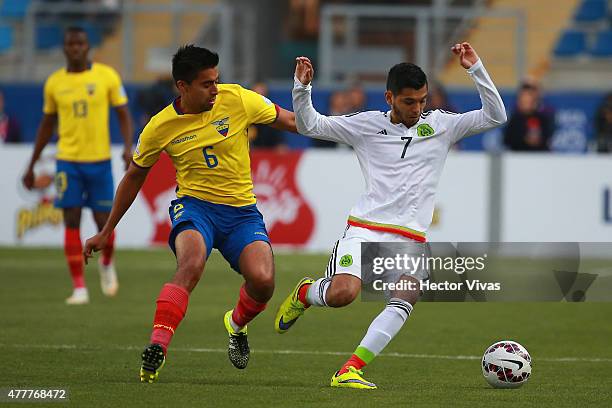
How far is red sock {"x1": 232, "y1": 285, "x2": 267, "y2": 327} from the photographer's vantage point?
8836mm

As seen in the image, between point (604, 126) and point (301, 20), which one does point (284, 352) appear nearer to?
point (604, 126)

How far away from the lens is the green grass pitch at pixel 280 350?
7.81m

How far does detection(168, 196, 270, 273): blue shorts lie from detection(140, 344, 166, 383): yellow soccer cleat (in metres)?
0.87

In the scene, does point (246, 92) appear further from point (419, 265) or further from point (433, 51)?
point (433, 51)

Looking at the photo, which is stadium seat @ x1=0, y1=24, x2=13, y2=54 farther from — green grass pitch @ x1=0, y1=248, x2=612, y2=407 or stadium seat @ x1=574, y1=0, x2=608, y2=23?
stadium seat @ x1=574, y1=0, x2=608, y2=23

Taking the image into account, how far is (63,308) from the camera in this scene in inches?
498

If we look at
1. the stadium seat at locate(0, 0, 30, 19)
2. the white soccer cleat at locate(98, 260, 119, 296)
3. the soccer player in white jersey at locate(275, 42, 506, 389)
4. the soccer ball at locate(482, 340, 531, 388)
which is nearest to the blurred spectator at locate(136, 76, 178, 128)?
the stadium seat at locate(0, 0, 30, 19)

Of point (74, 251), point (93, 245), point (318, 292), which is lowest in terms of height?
point (74, 251)

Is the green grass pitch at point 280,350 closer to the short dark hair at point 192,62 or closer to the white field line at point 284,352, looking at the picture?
the white field line at point 284,352

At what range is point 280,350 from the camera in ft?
33.4

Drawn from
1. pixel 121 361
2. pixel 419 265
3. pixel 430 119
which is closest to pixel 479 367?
pixel 419 265

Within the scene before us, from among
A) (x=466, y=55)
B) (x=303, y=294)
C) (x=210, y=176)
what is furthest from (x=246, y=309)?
(x=466, y=55)

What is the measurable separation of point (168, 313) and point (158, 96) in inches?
462

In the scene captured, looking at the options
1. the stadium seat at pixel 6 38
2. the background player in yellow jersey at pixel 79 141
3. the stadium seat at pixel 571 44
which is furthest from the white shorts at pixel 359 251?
the stadium seat at pixel 571 44
